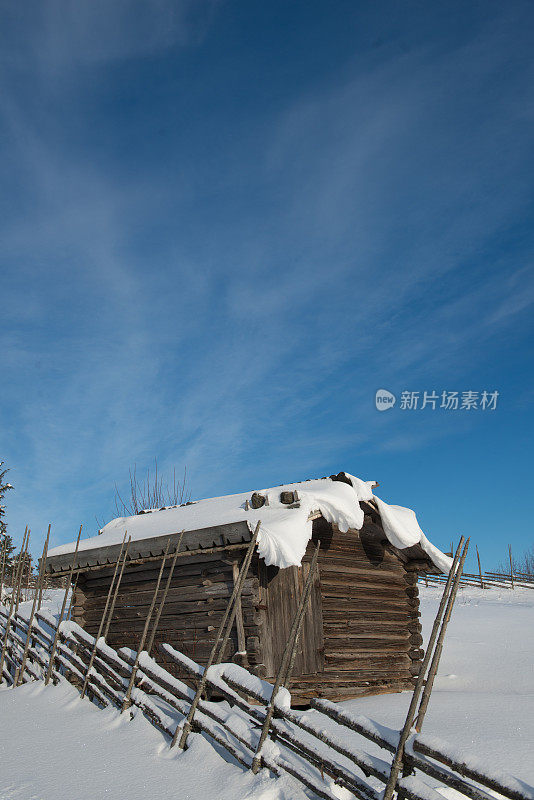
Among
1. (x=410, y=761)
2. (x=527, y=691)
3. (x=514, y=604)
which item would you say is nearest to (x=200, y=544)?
(x=410, y=761)

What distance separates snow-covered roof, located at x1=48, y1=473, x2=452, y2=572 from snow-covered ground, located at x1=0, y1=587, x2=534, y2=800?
9.16 feet

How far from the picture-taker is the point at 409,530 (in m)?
12.6

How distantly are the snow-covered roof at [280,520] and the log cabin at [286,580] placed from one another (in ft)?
0.09

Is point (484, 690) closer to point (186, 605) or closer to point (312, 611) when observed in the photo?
point (312, 611)

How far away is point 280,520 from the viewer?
33.8 ft

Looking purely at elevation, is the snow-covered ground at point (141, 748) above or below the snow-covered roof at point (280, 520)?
below

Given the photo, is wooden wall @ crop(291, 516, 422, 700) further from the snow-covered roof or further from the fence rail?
the fence rail

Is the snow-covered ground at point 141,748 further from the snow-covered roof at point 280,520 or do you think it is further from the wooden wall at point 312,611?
the snow-covered roof at point 280,520

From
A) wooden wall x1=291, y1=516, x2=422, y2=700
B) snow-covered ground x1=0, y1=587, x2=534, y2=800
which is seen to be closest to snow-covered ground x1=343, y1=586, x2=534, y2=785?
snow-covered ground x1=0, y1=587, x2=534, y2=800

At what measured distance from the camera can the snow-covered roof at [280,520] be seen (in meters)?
9.83

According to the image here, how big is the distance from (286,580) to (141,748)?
4755 mm

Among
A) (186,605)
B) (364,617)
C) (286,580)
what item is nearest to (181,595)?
(186,605)

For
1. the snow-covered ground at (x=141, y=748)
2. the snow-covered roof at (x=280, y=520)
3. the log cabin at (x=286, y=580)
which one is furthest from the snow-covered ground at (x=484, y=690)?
Result: the snow-covered roof at (x=280, y=520)

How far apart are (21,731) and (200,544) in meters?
3.63
